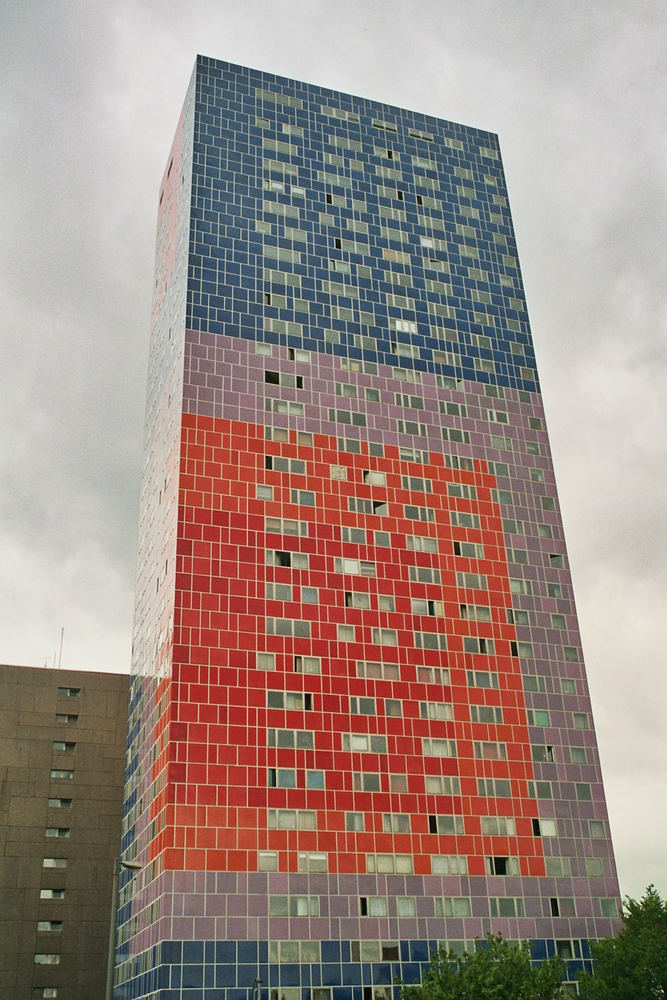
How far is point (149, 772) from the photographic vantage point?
263ft

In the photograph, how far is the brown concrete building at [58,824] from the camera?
104312 mm

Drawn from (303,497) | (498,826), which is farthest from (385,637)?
(498,826)

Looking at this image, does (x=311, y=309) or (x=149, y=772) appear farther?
(x=311, y=309)

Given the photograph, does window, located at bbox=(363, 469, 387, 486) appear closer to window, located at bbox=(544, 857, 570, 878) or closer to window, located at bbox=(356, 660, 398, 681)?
window, located at bbox=(356, 660, 398, 681)

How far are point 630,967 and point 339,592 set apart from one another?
34.5 m

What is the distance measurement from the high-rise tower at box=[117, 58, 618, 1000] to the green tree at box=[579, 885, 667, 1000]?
630cm

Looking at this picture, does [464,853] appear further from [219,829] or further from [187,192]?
[187,192]

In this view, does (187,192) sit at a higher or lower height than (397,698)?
higher

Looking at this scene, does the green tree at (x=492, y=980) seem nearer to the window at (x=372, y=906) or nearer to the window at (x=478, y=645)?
the window at (x=372, y=906)

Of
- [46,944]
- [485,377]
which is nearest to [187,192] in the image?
[485,377]

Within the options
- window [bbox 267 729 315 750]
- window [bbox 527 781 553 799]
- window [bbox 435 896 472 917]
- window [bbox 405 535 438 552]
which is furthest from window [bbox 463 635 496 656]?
window [bbox 435 896 472 917]

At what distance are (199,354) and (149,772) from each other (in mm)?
35647

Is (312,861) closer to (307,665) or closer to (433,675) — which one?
(307,665)

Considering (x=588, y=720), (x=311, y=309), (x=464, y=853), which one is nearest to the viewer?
(x=464, y=853)
